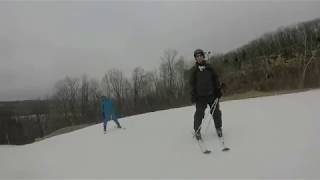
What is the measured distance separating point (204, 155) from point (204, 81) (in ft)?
4.19

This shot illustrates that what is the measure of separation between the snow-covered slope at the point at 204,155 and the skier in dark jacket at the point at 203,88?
573mm

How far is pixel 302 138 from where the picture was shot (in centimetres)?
709

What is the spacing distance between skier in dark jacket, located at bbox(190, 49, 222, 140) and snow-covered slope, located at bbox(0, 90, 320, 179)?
1.88 feet

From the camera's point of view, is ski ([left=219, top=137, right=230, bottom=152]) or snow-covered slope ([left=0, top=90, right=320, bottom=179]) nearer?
snow-covered slope ([left=0, top=90, right=320, bottom=179])

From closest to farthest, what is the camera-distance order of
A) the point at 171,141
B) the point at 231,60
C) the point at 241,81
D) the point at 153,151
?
the point at 153,151, the point at 171,141, the point at 241,81, the point at 231,60

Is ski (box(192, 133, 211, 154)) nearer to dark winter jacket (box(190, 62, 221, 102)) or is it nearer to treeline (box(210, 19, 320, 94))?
dark winter jacket (box(190, 62, 221, 102))

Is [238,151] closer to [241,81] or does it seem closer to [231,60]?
[241,81]

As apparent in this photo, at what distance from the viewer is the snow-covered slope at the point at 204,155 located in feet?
19.7

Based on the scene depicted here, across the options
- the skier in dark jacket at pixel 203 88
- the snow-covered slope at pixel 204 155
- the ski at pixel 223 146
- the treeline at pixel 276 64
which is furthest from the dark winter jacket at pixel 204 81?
the treeline at pixel 276 64

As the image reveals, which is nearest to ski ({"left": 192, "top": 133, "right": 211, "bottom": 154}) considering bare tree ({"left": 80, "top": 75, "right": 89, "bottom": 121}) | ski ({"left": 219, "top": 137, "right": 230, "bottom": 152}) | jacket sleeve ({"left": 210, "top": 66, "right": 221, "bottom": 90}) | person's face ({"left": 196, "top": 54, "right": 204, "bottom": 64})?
ski ({"left": 219, "top": 137, "right": 230, "bottom": 152})

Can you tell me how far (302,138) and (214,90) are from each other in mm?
1696

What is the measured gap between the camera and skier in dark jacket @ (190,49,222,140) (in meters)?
7.24

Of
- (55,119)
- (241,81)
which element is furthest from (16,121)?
(241,81)

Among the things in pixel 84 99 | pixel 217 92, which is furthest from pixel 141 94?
pixel 217 92
